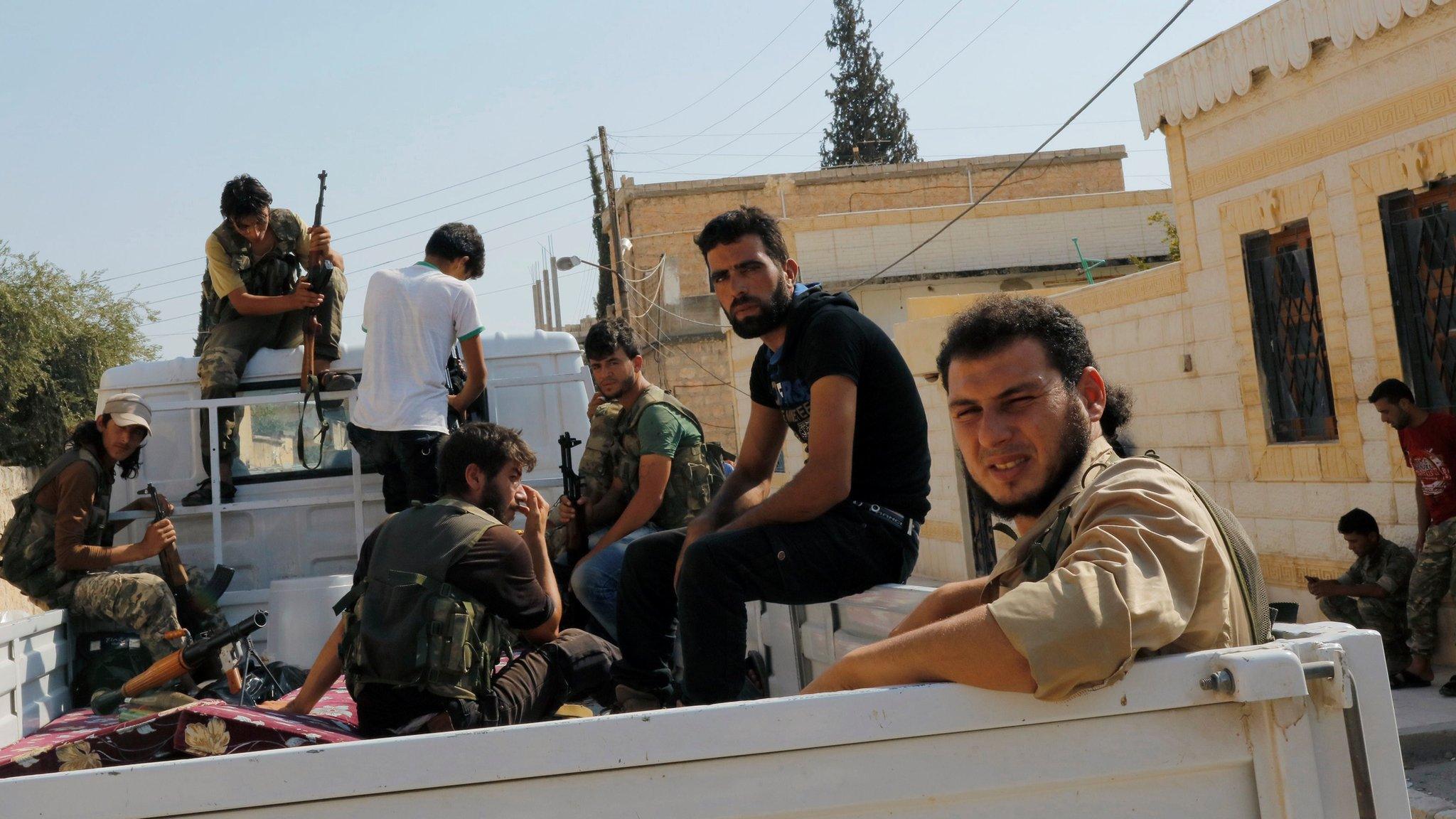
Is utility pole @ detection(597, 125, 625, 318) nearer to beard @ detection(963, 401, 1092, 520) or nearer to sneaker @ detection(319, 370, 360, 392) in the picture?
sneaker @ detection(319, 370, 360, 392)

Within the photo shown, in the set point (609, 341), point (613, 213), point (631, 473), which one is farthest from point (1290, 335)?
point (613, 213)

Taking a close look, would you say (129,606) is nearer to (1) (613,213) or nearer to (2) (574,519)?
(2) (574,519)

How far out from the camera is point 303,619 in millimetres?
4797

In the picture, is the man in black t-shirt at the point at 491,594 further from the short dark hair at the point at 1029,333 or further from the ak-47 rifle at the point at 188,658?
the short dark hair at the point at 1029,333

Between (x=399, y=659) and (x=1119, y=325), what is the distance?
32.3ft

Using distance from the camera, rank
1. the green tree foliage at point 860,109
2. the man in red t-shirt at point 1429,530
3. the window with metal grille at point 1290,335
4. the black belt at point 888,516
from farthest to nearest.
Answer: the green tree foliage at point 860,109 < the window with metal grille at point 1290,335 < the man in red t-shirt at point 1429,530 < the black belt at point 888,516

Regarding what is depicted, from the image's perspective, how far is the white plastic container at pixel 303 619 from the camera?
4.79 meters

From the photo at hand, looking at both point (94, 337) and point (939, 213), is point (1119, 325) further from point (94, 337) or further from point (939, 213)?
point (94, 337)

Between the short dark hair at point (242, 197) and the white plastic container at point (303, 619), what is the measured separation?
6.28 feet

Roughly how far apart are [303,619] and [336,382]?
1.38 meters

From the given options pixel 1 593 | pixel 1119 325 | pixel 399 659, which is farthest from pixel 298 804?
pixel 1 593

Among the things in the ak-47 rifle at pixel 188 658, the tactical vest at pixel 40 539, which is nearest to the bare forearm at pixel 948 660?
the ak-47 rifle at pixel 188 658

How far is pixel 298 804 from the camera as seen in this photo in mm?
1627

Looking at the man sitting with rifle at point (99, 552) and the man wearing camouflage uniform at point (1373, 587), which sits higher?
the man sitting with rifle at point (99, 552)
